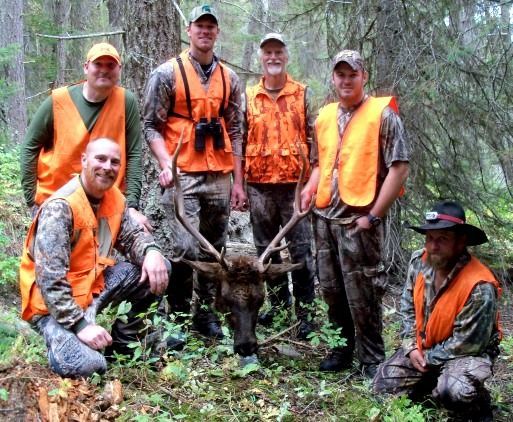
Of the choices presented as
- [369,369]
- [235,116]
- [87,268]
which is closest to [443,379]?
[369,369]

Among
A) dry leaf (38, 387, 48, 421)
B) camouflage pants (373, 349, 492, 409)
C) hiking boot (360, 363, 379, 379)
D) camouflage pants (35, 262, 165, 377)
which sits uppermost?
camouflage pants (35, 262, 165, 377)

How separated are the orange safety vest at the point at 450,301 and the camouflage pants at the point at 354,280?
0.50 m

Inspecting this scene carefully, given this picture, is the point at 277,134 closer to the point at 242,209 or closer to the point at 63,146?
the point at 242,209

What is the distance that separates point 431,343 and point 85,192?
305 cm

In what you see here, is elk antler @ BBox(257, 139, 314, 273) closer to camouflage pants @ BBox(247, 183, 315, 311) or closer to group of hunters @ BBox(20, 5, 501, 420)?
group of hunters @ BBox(20, 5, 501, 420)

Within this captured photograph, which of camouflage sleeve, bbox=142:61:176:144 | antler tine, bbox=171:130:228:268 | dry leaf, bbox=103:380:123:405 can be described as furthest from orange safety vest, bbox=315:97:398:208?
dry leaf, bbox=103:380:123:405

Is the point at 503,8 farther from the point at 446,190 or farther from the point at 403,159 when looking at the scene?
the point at 446,190

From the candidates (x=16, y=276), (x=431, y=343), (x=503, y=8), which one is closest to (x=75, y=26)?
(x=16, y=276)

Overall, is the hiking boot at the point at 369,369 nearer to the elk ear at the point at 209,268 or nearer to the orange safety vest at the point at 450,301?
the orange safety vest at the point at 450,301

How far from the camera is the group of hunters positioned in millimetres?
4820

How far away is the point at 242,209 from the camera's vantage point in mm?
6844

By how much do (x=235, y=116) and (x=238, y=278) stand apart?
5.65 feet

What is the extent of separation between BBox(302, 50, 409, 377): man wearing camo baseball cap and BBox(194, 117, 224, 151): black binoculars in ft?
3.15

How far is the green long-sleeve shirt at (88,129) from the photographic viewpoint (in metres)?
5.41
